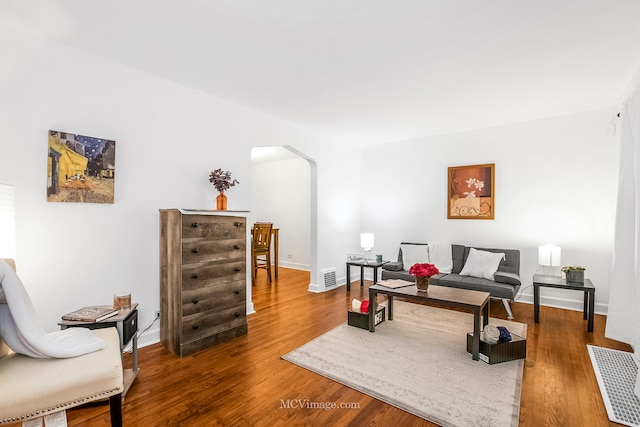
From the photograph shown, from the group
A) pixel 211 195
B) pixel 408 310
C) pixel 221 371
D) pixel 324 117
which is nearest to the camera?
pixel 221 371

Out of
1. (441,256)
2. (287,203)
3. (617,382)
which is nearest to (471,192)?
(441,256)

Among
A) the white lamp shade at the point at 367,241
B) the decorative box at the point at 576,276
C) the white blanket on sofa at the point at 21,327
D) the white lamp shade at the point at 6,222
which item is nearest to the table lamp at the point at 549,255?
the decorative box at the point at 576,276

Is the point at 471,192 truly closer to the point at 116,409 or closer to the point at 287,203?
the point at 287,203

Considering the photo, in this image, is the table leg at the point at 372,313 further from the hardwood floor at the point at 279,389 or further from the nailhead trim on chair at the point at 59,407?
the nailhead trim on chair at the point at 59,407

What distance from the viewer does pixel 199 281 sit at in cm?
280

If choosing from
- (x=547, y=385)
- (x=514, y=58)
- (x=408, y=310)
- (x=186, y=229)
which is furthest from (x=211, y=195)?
(x=547, y=385)

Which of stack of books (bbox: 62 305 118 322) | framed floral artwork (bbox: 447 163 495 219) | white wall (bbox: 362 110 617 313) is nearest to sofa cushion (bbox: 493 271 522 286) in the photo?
white wall (bbox: 362 110 617 313)

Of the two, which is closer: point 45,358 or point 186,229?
point 45,358

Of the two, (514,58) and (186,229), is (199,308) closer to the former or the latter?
(186,229)

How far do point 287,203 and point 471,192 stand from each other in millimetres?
3977

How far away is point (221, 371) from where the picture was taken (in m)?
2.42

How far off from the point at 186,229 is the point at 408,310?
2818mm

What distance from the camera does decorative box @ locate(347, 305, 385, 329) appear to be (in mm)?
3270

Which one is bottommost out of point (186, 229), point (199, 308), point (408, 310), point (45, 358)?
point (408, 310)
